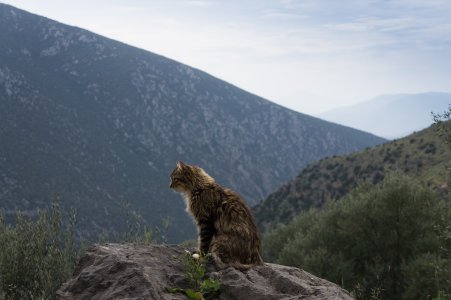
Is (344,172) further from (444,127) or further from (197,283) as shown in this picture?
(197,283)

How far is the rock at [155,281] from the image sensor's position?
22.2 feet

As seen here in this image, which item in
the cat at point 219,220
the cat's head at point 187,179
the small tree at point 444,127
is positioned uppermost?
the small tree at point 444,127

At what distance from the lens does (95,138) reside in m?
151

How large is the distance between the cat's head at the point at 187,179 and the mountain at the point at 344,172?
229ft

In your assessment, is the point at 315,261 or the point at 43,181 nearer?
the point at 315,261

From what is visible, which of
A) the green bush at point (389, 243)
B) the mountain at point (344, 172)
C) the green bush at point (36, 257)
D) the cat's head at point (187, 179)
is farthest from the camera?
the mountain at point (344, 172)

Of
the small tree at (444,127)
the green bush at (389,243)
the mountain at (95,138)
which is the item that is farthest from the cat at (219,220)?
the mountain at (95,138)

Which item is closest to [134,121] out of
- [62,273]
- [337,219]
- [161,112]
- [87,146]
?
[161,112]

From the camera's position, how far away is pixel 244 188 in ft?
612

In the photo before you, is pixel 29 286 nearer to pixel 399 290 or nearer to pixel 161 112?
pixel 399 290

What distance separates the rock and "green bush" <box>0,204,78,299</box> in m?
2.57

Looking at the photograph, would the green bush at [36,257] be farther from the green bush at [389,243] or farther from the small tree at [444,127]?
the green bush at [389,243]

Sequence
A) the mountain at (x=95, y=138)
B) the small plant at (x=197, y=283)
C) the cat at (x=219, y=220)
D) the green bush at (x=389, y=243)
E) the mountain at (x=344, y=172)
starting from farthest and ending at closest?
the mountain at (x=95, y=138) < the mountain at (x=344, y=172) < the green bush at (x=389, y=243) < the cat at (x=219, y=220) < the small plant at (x=197, y=283)

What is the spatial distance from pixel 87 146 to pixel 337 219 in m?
122
